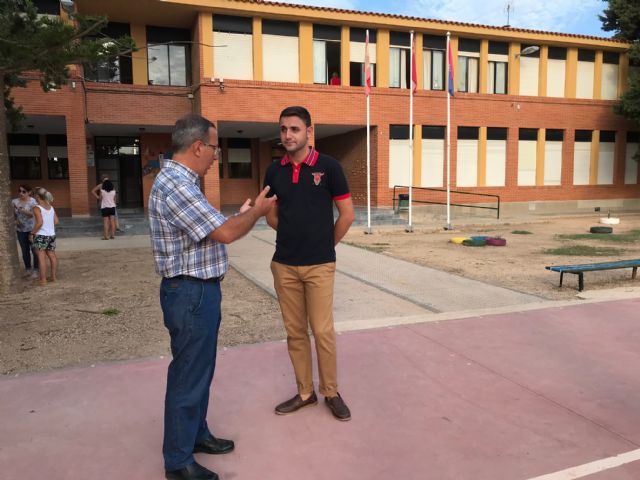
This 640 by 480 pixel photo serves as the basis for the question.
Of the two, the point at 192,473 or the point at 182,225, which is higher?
the point at 182,225

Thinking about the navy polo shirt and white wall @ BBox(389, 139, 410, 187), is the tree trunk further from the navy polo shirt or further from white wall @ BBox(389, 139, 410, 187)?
white wall @ BBox(389, 139, 410, 187)

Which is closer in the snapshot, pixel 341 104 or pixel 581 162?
pixel 341 104

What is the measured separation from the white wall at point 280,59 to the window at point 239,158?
5.03m

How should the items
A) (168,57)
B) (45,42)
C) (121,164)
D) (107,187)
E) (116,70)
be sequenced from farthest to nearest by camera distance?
(121,164) → (168,57) → (116,70) → (107,187) → (45,42)

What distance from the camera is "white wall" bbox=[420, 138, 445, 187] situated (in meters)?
21.6

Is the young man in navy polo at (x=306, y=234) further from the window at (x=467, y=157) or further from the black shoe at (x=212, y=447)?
the window at (x=467, y=157)

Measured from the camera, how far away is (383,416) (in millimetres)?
3508

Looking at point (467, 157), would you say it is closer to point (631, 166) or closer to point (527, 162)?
point (527, 162)

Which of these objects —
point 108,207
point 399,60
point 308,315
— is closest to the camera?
point 308,315

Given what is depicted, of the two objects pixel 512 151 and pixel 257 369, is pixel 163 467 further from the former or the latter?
pixel 512 151

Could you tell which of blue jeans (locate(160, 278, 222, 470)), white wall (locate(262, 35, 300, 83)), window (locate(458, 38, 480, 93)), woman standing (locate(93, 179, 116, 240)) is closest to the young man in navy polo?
blue jeans (locate(160, 278, 222, 470))

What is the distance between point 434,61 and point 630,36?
9.56m

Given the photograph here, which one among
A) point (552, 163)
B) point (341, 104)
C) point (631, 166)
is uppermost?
point (341, 104)

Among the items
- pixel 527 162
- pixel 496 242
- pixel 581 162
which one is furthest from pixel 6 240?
pixel 581 162
